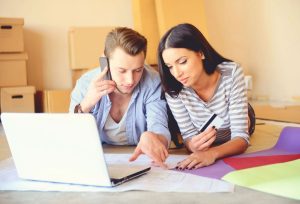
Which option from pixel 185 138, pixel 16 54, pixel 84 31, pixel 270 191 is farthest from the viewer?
pixel 84 31

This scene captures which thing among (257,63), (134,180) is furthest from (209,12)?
(134,180)

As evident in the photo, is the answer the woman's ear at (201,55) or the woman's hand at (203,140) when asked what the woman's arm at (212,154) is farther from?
the woman's ear at (201,55)

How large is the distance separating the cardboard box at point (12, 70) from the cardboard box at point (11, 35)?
0.05 metres

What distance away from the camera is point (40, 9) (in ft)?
10.5

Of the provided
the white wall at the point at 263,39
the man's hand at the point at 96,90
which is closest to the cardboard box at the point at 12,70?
the man's hand at the point at 96,90

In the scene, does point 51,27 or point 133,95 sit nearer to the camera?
point 133,95

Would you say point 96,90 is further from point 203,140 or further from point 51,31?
point 51,31

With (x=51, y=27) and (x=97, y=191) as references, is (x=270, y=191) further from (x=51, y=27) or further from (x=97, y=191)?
(x=51, y=27)

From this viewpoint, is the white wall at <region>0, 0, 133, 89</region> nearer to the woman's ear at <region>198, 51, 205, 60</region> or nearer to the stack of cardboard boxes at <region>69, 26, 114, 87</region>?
the stack of cardboard boxes at <region>69, 26, 114, 87</region>

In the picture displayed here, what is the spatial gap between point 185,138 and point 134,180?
40cm

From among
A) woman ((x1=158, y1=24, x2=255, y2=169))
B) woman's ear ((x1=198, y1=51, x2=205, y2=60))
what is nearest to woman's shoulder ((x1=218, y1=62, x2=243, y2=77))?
woman ((x1=158, y1=24, x2=255, y2=169))

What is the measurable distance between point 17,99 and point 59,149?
6.59 ft

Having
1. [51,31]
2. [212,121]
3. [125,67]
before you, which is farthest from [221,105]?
[51,31]

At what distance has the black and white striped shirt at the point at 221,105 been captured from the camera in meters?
1.37
